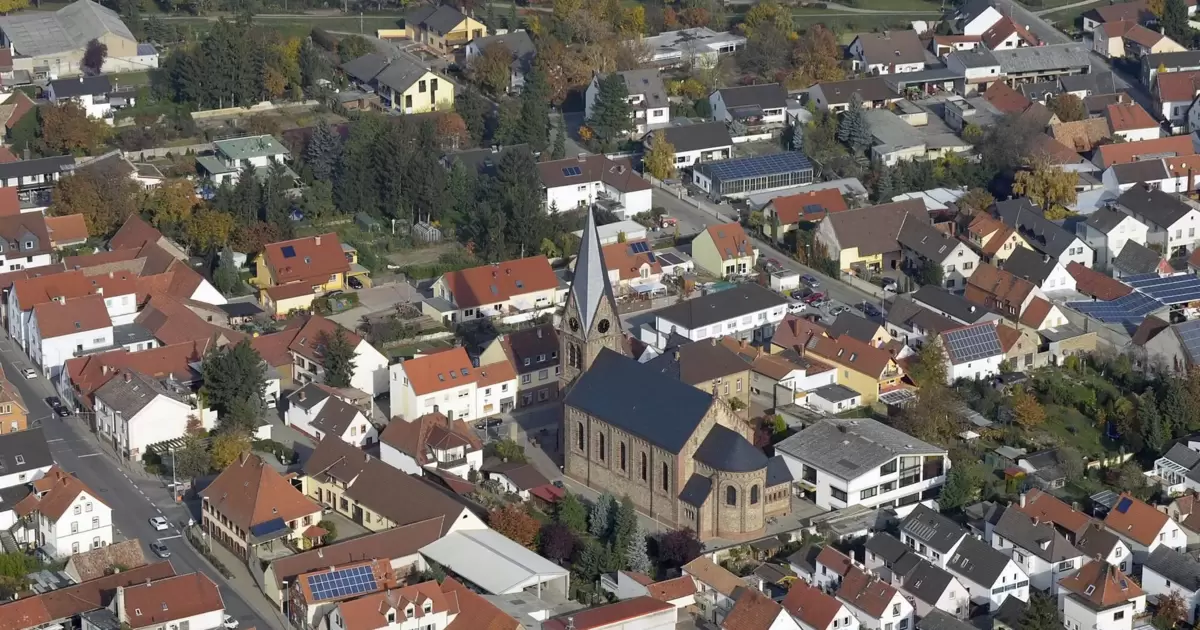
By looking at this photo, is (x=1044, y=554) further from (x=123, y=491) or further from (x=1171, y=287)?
(x=123, y=491)

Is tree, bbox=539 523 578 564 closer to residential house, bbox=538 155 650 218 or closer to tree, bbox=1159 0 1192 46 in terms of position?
residential house, bbox=538 155 650 218

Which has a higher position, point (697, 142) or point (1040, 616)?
point (1040, 616)

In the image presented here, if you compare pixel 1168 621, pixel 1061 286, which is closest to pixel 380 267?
pixel 1061 286

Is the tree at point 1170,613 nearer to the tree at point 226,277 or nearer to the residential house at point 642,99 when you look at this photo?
the tree at point 226,277

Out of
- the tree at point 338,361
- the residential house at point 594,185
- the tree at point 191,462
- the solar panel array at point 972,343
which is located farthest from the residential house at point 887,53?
the tree at point 191,462

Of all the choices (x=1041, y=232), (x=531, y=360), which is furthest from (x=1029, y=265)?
(x=531, y=360)

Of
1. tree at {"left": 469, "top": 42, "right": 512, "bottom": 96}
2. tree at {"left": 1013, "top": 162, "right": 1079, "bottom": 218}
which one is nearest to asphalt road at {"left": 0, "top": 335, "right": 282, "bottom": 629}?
tree at {"left": 469, "top": 42, "right": 512, "bottom": 96}
